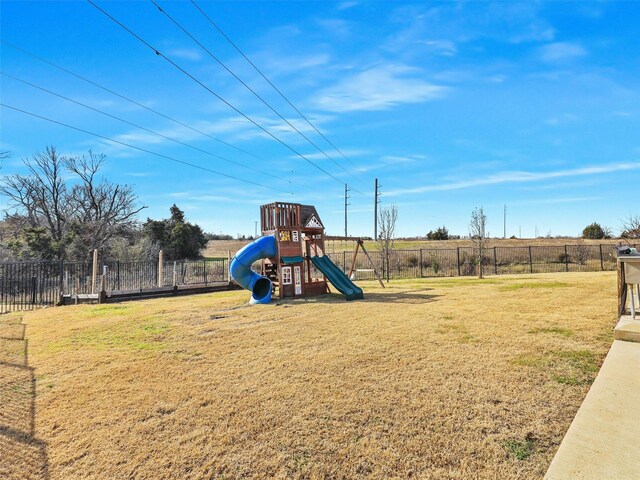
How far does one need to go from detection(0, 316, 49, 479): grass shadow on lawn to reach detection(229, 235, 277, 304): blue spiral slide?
6226 millimetres

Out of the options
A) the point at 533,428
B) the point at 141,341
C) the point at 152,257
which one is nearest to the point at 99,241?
the point at 152,257

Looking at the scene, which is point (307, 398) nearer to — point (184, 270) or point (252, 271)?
point (252, 271)

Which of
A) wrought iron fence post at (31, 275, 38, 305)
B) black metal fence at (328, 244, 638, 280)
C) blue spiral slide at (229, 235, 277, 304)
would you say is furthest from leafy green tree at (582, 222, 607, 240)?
wrought iron fence post at (31, 275, 38, 305)

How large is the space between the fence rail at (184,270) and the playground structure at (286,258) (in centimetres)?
549

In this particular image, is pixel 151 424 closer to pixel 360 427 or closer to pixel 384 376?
pixel 360 427

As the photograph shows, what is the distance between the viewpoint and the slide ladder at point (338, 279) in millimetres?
12031

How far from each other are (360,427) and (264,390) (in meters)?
1.40

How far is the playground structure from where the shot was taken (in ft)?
39.6

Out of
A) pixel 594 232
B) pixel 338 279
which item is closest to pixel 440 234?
pixel 594 232

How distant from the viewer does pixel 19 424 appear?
3754mm

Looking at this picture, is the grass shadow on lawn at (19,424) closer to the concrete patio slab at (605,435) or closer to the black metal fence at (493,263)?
the concrete patio slab at (605,435)

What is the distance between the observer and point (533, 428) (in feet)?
10.7

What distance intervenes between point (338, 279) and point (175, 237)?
1020 inches

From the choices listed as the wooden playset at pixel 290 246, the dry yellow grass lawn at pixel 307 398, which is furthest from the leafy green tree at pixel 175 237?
the dry yellow grass lawn at pixel 307 398
